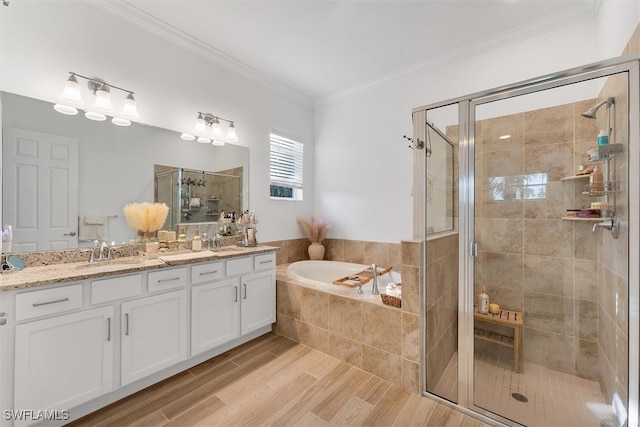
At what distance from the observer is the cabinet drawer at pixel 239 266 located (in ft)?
7.61

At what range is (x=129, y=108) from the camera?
217 centimetres

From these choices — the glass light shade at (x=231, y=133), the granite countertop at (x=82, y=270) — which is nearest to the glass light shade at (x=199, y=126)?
the glass light shade at (x=231, y=133)

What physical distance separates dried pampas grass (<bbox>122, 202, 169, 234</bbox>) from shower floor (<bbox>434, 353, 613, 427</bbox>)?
260 centimetres

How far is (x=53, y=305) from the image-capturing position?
4.74 ft

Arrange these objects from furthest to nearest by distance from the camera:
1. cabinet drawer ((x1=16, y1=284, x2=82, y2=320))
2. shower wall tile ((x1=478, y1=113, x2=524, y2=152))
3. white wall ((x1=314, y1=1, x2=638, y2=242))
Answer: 1. white wall ((x1=314, y1=1, x2=638, y2=242))
2. shower wall tile ((x1=478, y1=113, x2=524, y2=152))
3. cabinet drawer ((x1=16, y1=284, x2=82, y2=320))

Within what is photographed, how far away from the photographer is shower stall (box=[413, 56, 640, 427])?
154 centimetres

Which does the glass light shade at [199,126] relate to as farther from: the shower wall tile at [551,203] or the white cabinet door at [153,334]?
the shower wall tile at [551,203]

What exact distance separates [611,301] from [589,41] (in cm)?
207

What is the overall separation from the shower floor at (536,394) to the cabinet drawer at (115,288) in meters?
2.19

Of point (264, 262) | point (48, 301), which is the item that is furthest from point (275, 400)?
point (48, 301)

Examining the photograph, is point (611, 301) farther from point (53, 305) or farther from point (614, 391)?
point (53, 305)

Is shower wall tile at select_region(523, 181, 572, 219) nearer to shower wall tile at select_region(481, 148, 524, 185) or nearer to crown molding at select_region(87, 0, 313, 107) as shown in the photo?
shower wall tile at select_region(481, 148, 524, 185)

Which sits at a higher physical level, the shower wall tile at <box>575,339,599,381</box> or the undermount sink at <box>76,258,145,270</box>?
the undermount sink at <box>76,258,145,270</box>

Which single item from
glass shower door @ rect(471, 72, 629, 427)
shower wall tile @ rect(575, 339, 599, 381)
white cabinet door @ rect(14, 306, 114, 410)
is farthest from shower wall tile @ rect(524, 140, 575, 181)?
white cabinet door @ rect(14, 306, 114, 410)
